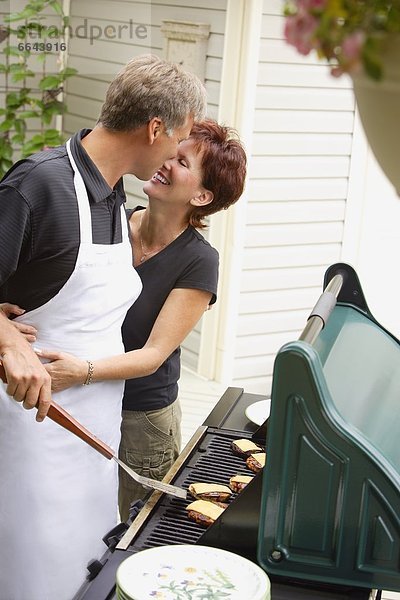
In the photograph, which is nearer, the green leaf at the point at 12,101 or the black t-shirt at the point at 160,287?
the black t-shirt at the point at 160,287

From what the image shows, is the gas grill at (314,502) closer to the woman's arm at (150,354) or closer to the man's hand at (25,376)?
the man's hand at (25,376)

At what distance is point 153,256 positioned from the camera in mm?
2674

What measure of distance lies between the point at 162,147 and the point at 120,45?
4.80 m

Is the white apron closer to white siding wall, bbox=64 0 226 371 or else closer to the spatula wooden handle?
the spatula wooden handle

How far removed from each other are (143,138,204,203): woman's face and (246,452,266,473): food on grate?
2.66 ft

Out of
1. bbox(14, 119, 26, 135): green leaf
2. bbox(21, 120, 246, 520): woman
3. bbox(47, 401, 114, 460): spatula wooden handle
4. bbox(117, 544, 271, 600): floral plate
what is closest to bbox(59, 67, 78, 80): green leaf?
bbox(14, 119, 26, 135): green leaf

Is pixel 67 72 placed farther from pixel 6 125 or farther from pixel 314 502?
pixel 314 502

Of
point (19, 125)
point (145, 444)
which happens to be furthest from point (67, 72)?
point (145, 444)

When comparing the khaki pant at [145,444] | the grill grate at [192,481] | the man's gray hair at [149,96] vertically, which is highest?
the man's gray hair at [149,96]

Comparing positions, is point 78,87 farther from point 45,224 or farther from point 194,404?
point 45,224

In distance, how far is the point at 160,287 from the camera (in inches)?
104

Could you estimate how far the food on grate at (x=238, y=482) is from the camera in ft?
6.82

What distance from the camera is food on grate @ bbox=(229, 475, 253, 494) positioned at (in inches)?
81.8

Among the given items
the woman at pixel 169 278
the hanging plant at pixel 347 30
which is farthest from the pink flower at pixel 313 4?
the woman at pixel 169 278
